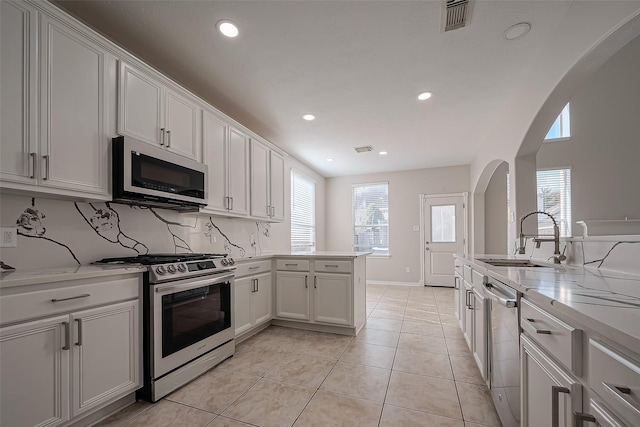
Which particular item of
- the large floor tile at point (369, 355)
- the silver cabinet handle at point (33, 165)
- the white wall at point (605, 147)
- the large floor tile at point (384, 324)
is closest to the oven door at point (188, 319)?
the silver cabinet handle at point (33, 165)

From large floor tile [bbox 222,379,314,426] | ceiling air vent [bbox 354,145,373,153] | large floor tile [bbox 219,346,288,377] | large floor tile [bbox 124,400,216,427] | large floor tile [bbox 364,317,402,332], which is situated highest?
ceiling air vent [bbox 354,145,373,153]

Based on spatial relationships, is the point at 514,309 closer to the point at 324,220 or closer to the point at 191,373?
the point at 191,373

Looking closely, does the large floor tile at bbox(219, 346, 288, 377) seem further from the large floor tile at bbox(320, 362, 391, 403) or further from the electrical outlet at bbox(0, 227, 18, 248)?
the electrical outlet at bbox(0, 227, 18, 248)

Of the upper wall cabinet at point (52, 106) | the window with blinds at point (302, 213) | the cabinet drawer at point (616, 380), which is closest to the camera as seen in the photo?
the cabinet drawer at point (616, 380)

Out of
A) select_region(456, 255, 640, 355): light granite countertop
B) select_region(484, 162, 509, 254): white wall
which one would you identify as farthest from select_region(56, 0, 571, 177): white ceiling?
select_region(484, 162, 509, 254): white wall

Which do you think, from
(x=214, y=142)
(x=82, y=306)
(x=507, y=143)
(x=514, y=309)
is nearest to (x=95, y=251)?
(x=82, y=306)

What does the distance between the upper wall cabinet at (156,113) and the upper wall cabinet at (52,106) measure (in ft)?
0.36

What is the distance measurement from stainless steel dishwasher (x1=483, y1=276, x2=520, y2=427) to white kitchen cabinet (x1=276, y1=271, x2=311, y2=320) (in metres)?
1.91

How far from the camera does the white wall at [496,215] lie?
18.4 ft

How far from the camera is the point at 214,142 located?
2.79 m

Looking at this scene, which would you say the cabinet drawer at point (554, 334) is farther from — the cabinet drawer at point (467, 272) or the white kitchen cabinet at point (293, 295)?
the white kitchen cabinet at point (293, 295)

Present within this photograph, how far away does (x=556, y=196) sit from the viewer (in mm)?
4910

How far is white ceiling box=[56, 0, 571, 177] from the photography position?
1.87 m

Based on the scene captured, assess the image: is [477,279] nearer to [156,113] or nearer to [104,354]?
[104,354]
